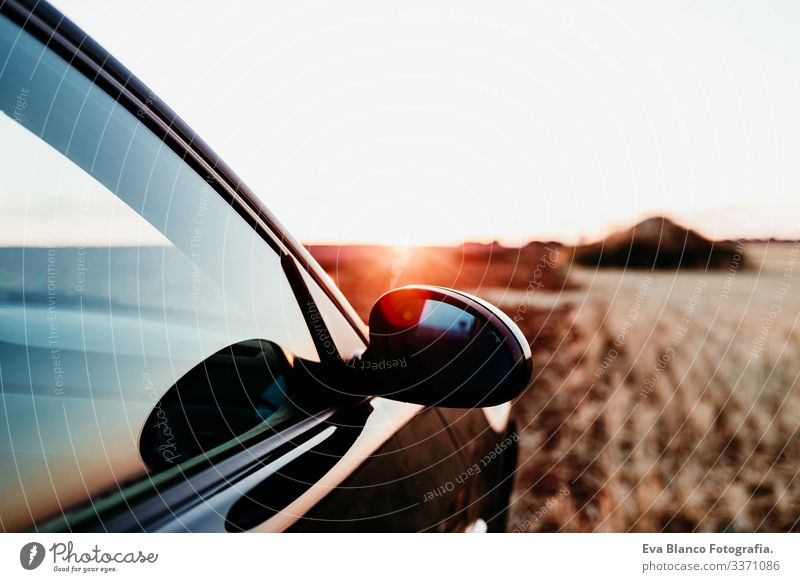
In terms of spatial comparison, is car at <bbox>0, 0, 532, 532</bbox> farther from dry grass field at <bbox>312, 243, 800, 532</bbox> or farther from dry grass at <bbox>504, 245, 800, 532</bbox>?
dry grass at <bbox>504, 245, 800, 532</bbox>

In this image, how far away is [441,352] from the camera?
53.6 inches

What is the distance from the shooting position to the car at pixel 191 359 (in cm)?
100

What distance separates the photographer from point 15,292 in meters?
1.45

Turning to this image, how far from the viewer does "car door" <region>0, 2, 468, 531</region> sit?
3.22 feet

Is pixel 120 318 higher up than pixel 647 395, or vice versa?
pixel 120 318

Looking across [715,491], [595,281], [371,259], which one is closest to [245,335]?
[715,491]
